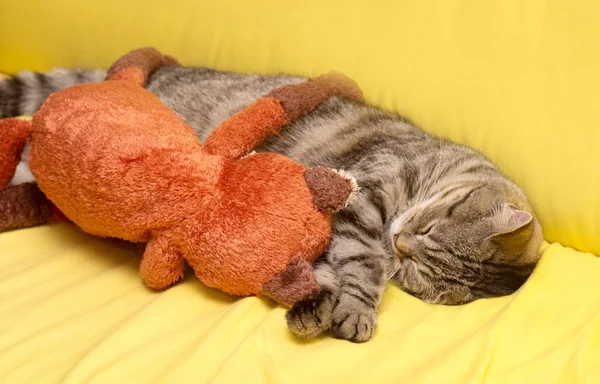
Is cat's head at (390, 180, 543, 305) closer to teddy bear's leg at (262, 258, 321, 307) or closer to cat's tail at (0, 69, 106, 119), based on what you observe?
teddy bear's leg at (262, 258, 321, 307)

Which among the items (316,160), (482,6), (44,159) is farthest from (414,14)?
(44,159)

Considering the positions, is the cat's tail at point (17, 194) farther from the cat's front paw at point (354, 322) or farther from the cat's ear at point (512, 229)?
the cat's ear at point (512, 229)

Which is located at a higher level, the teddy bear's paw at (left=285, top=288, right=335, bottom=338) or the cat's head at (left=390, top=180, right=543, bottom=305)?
the cat's head at (left=390, top=180, right=543, bottom=305)

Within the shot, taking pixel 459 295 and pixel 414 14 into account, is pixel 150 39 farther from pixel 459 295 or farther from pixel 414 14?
pixel 459 295

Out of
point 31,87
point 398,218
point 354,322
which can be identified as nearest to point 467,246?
point 398,218

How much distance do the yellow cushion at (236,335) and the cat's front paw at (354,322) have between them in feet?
0.10

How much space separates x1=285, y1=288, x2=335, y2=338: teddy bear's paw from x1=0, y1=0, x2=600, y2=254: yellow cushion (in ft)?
2.50

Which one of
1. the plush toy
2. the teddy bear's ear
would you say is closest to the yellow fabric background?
the plush toy

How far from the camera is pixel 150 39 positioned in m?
2.19

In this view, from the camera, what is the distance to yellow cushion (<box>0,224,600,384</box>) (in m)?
1.12

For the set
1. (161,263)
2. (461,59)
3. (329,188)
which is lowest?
(161,263)

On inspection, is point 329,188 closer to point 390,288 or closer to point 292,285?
point 292,285

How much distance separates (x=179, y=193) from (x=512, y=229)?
0.77 metres

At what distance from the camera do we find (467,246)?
4.62 ft
